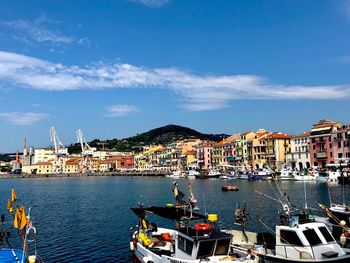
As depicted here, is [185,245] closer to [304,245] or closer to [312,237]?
[304,245]

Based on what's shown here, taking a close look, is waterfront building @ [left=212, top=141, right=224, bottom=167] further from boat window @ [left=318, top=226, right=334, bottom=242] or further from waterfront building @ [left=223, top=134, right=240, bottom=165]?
boat window @ [left=318, top=226, right=334, bottom=242]

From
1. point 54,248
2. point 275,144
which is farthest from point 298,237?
point 275,144

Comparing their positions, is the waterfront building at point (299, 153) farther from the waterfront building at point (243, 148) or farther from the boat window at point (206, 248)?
the boat window at point (206, 248)

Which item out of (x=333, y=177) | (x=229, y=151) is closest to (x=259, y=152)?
(x=229, y=151)

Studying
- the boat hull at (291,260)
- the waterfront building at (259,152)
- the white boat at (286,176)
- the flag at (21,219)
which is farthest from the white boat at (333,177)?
the flag at (21,219)

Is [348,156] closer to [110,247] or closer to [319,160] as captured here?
[319,160]

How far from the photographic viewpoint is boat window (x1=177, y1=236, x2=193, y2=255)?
72.0 feet

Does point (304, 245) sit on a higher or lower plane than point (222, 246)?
lower

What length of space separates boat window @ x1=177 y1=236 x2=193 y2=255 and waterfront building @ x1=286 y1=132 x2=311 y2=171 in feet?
369

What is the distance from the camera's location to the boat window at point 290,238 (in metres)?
22.6

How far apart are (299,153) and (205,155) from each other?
5155 cm

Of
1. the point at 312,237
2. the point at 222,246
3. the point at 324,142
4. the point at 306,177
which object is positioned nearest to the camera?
the point at 222,246

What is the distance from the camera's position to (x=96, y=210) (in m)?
60.1

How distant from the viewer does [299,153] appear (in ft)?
434
